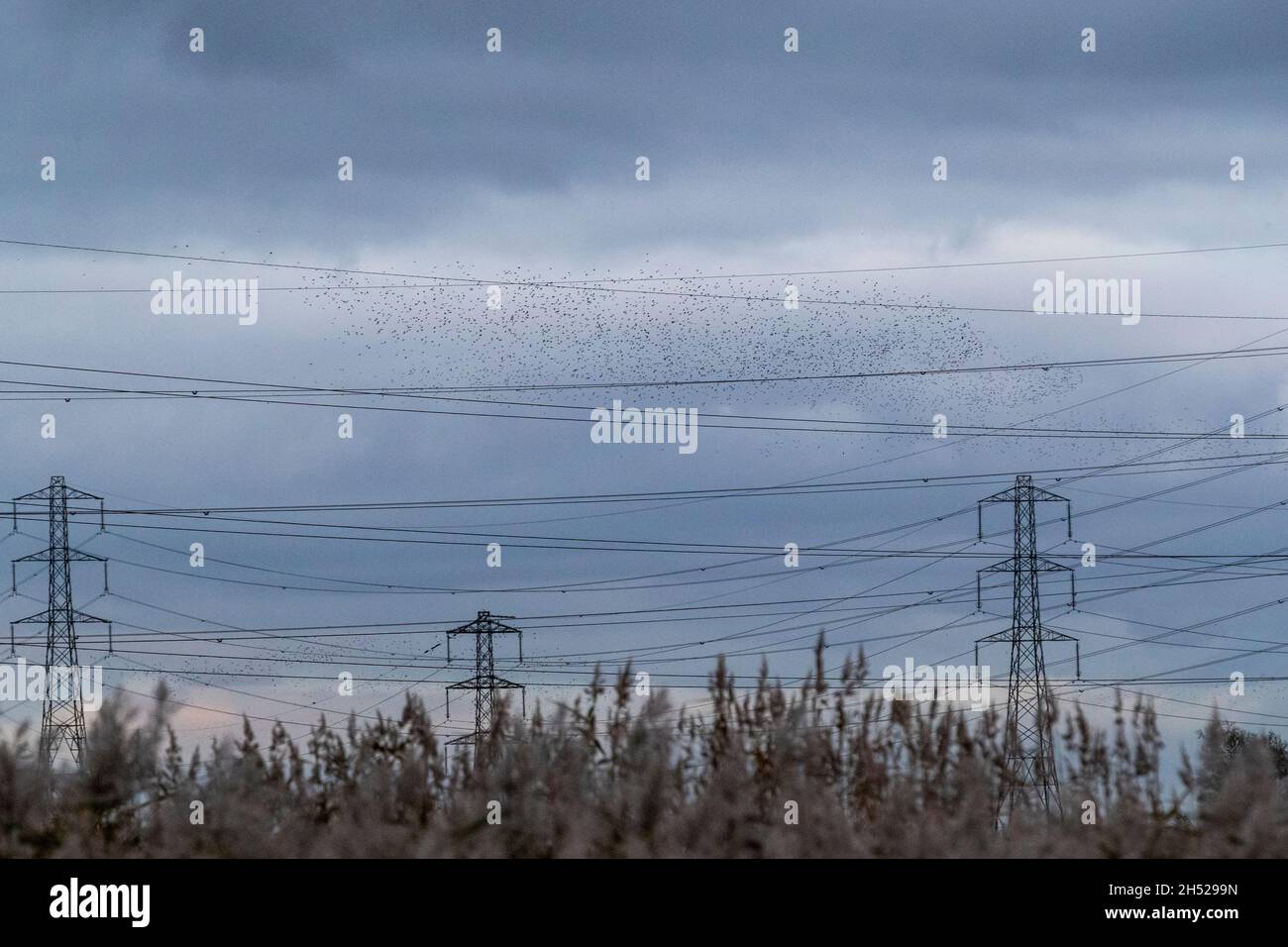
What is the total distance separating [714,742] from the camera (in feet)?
39.2

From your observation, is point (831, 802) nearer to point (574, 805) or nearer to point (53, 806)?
point (574, 805)

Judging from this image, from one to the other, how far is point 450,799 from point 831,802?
2957 millimetres

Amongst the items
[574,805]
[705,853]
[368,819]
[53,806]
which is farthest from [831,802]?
[53,806]
